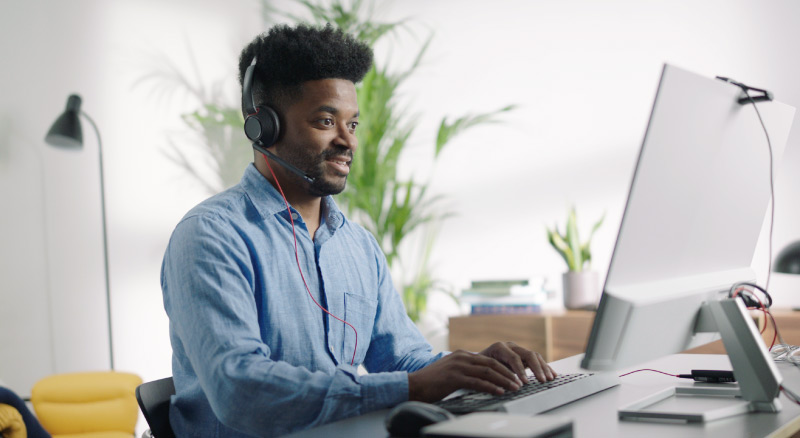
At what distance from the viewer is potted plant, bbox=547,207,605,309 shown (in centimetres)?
276

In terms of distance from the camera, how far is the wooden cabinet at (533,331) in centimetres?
262

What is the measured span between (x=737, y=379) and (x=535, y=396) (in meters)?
0.30

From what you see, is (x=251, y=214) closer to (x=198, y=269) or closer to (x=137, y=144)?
(x=198, y=269)

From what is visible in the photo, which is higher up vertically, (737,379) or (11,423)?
(737,379)

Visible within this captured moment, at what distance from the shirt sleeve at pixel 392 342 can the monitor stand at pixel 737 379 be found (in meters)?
0.56

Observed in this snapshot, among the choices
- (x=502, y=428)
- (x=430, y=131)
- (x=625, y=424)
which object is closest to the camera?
(x=502, y=428)

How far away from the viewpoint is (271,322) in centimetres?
127

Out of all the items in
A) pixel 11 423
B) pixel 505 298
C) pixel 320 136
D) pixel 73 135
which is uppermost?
pixel 73 135

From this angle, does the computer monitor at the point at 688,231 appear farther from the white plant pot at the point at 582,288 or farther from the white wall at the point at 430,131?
the white wall at the point at 430,131

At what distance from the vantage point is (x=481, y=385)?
96 centimetres

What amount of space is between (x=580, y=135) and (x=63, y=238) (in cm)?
234

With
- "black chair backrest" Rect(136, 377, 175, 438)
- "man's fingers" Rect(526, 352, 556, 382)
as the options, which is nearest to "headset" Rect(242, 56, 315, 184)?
"black chair backrest" Rect(136, 377, 175, 438)

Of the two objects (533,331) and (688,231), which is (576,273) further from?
(688,231)

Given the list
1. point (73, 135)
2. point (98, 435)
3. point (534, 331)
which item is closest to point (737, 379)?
point (534, 331)
